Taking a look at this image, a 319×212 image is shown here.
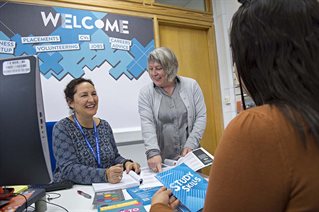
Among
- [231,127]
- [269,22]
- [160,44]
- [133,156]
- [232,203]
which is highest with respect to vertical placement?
[160,44]

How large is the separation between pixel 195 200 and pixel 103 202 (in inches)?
14.2

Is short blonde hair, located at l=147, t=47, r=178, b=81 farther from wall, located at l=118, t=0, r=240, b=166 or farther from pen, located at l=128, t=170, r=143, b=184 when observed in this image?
wall, located at l=118, t=0, r=240, b=166

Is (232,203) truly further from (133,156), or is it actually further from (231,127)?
(133,156)

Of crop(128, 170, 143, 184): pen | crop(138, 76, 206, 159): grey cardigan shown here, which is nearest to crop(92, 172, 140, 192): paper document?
crop(128, 170, 143, 184): pen

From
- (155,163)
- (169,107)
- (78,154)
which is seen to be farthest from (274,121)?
(169,107)

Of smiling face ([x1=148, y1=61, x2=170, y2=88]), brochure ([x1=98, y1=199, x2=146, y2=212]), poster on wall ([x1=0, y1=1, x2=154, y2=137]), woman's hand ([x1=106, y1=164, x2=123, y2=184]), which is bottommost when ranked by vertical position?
brochure ([x1=98, y1=199, x2=146, y2=212])

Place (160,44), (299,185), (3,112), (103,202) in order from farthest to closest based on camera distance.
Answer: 1. (160,44)
2. (103,202)
3. (3,112)
4. (299,185)

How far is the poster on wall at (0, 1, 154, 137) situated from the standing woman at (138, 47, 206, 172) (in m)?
1.03

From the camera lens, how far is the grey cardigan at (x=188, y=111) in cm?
183

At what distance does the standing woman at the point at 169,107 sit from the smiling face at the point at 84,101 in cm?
32

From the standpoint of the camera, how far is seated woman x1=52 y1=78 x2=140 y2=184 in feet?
4.52

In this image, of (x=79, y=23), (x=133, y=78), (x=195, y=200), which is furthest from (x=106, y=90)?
(x=195, y=200)

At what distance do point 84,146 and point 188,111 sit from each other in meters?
0.75

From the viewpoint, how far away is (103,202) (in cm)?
103
